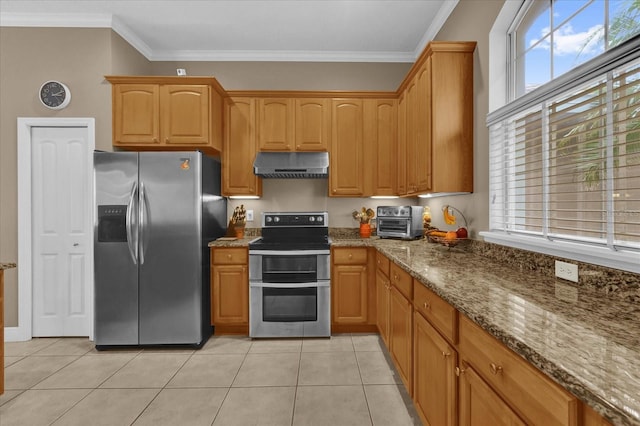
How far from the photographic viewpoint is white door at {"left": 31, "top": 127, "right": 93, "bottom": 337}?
329cm

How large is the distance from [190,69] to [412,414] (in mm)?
4090

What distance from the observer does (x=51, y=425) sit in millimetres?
1992

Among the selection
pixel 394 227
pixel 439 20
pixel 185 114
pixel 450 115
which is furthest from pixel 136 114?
pixel 439 20

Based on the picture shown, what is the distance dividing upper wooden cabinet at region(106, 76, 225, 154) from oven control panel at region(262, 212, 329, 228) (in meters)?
1.00

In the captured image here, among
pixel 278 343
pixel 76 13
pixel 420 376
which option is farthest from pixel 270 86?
pixel 420 376

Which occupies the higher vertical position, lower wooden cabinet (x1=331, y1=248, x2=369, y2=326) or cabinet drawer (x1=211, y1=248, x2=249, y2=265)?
cabinet drawer (x1=211, y1=248, x2=249, y2=265)

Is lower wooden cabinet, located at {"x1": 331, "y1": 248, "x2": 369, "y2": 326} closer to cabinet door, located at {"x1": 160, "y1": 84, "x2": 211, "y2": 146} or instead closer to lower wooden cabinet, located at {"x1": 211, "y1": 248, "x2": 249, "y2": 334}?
lower wooden cabinet, located at {"x1": 211, "y1": 248, "x2": 249, "y2": 334}

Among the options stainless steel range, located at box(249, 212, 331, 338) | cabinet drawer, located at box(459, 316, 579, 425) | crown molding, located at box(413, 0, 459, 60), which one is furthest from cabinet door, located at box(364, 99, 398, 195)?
cabinet drawer, located at box(459, 316, 579, 425)

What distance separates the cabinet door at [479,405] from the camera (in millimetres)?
992

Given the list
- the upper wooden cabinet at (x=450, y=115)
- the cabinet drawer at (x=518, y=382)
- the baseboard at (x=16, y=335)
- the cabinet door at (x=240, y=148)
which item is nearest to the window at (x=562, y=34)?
the upper wooden cabinet at (x=450, y=115)

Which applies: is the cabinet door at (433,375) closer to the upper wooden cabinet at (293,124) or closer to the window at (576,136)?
the window at (576,136)

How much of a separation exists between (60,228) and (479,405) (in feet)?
12.6

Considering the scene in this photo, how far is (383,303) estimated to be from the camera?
2.88m

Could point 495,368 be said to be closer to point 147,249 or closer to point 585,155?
point 585,155
